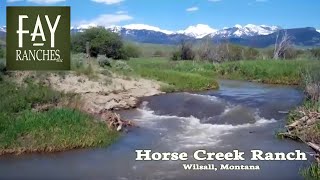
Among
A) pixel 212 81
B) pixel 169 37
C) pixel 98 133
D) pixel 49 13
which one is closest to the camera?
pixel 49 13

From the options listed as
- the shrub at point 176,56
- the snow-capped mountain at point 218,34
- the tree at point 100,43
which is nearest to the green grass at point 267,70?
the snow-capped mountain at point 218,34

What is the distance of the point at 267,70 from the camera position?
6527 millimetres

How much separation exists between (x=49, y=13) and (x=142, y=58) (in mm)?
1338

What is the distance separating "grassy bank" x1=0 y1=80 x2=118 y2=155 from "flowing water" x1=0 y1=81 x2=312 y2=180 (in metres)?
0.12

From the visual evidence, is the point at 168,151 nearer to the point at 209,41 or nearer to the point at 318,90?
the point at 209,41

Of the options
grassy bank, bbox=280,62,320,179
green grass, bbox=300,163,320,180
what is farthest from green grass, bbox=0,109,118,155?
green grass, bbox=300,163,320,180

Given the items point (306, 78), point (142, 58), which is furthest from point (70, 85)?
point (306, 78)

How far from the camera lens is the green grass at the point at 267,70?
6047 mm

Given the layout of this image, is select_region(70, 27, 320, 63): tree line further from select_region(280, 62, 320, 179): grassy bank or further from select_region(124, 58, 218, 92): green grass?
select_region(280, 62, 320, 179): grassy bank

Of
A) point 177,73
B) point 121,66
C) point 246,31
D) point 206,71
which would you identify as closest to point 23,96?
point 121,66

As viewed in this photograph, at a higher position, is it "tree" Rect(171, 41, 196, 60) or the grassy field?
"tree" Rect(171, 41, 196, 60)

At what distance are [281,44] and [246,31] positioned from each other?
55cm

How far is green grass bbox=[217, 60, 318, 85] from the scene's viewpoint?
6.05m

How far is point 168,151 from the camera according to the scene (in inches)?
212
